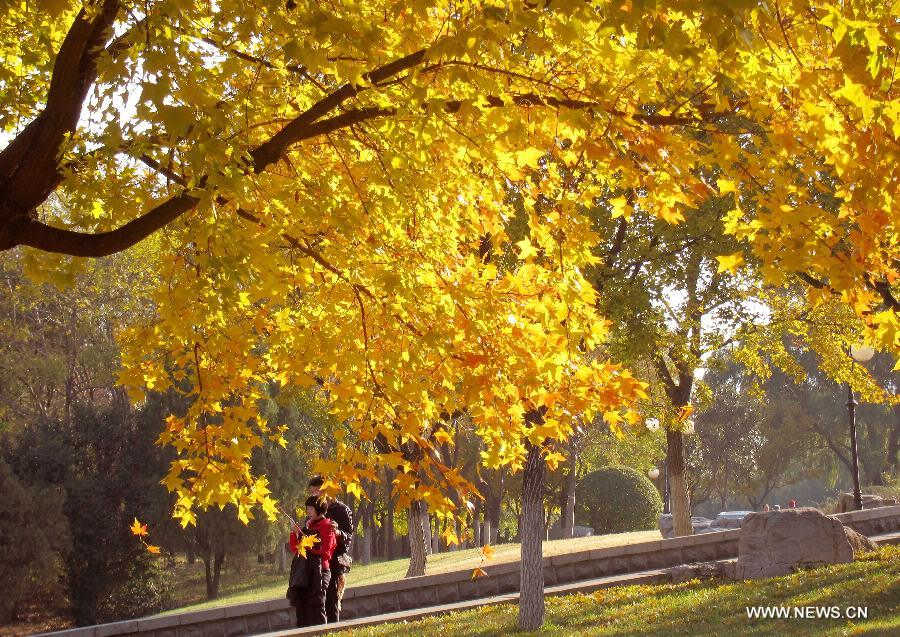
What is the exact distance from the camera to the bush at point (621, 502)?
108ft

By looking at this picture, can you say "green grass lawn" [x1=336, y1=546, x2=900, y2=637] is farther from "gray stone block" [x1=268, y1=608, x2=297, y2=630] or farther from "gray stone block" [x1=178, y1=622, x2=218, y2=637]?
"gray stone block" [x1=178, y1=622, x2=218, y2=637]

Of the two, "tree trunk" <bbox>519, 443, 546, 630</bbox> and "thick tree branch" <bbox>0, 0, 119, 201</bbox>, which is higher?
"thick tree branch" <bbox>0, 0, 119, 201</bbox>

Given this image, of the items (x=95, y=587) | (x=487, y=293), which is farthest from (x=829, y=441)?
(x=487, y=293)

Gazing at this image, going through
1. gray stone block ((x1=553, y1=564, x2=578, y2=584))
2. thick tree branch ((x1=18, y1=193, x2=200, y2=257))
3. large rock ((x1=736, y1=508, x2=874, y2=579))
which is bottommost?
gray stone block ((x1=553, y1=564, x2=578, y2=584))

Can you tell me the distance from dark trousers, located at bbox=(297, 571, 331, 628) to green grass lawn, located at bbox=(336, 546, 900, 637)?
1.57 ft

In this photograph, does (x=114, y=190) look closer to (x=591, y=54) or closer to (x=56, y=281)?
(x=56, y=281)

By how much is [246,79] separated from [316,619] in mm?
6108

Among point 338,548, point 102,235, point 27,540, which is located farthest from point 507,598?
point 27,540

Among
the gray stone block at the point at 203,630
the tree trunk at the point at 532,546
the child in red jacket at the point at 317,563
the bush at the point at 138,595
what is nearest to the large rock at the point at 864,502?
the tree trunk at the point at 532,546

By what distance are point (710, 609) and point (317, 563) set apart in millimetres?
4309

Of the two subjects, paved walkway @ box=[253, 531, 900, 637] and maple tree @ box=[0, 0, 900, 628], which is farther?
paved walkway @ box=[253, 531, 900, 637]

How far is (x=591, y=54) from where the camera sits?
17.6 feet

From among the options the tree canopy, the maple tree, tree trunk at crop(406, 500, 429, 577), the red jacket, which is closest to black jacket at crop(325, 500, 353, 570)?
the red jacket

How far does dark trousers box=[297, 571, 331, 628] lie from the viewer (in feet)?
33.5
